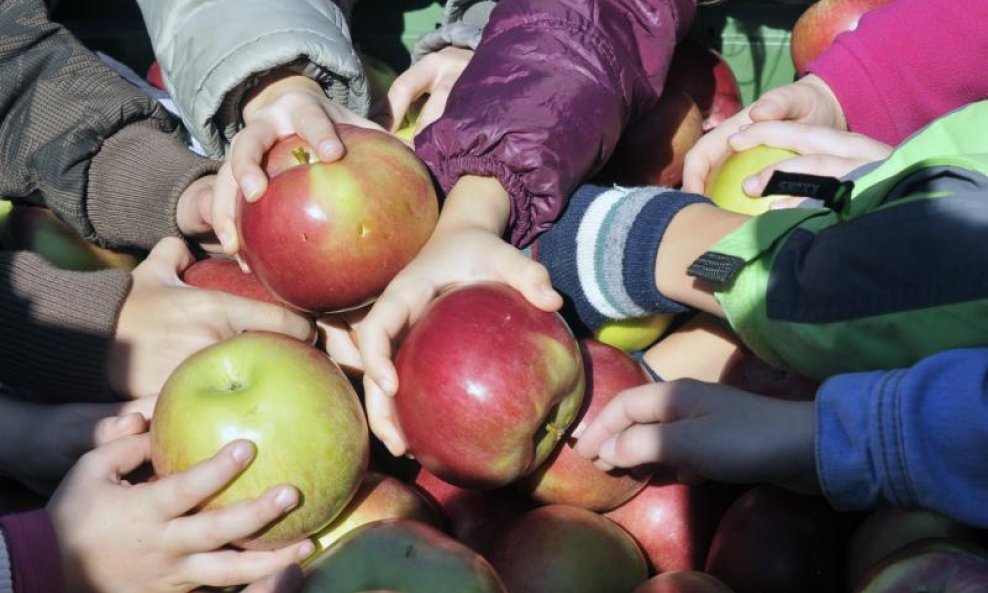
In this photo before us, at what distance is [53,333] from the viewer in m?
1.31

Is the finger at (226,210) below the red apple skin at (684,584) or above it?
above

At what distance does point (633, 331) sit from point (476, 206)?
0.36 meters

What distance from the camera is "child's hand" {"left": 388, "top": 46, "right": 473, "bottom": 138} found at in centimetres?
178

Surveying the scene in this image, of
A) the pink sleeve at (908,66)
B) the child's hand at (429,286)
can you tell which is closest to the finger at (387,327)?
the child's hand at (429,286)

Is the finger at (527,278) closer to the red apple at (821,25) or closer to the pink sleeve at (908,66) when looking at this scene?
the pink sleeve at (908,66)

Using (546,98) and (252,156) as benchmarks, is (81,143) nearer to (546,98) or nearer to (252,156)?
(252,156)

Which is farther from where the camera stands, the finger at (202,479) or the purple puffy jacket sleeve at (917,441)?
the finger at (202,479)

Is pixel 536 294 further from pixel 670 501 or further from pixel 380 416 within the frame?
pixel 670 501

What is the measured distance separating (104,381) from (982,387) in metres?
1.13

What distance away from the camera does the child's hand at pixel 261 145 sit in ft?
4.04

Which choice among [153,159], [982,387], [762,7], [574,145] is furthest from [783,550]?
[762,7]

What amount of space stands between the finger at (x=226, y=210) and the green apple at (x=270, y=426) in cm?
22

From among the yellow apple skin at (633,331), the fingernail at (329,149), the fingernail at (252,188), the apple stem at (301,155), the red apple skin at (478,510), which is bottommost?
the red apple skin at (478,510)

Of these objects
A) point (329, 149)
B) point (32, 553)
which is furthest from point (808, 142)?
point (32, 553)
